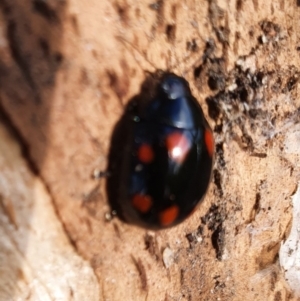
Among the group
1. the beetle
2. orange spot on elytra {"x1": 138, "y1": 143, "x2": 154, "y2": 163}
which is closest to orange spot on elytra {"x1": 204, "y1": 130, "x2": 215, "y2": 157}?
the beetle

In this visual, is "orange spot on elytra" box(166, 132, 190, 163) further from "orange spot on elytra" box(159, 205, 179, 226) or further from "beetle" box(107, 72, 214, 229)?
"orange spot on elytra" box(159, 205, 179, 226)

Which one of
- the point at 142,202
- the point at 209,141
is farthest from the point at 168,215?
the point at 209,141

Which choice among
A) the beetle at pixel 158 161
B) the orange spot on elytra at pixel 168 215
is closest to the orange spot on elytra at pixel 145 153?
the beetle at pixel 158 161

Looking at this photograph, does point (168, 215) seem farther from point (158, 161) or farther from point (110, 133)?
point (110, 133)

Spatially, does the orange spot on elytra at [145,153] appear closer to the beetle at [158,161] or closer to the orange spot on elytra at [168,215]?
the beetle at [158,161]

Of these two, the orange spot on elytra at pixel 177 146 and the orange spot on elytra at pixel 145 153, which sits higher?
the orange spot on elytra at pixel 177 146

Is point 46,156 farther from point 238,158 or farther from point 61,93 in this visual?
point 238,158
